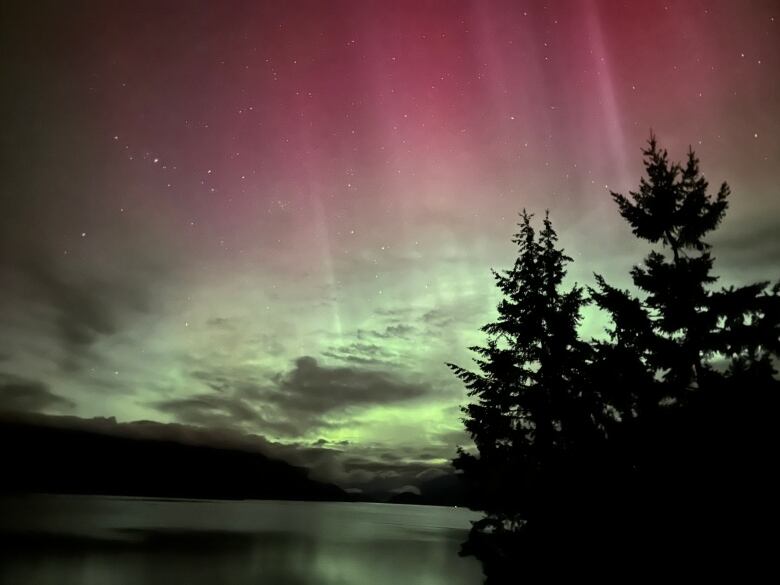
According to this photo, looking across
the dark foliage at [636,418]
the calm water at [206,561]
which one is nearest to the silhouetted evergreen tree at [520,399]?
the dark foliage at [636,418]

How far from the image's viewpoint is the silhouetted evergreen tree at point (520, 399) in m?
16.6

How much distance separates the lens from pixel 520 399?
17.6 m

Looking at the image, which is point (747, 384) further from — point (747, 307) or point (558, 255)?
point (558, 255)

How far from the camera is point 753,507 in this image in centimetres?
954

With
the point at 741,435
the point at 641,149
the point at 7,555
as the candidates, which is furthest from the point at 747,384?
the point at 7,555

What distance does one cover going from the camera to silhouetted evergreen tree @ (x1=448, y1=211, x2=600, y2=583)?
16.6m

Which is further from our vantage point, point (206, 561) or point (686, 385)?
point (206, 561)

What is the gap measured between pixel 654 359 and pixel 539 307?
4.33m

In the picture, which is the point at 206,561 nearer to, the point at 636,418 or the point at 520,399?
the point at 520,399

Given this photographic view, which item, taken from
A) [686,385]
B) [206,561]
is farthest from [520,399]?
[206,561]

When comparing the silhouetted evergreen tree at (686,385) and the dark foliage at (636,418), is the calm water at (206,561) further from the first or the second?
the silhouetted evergreen tree at (686,385)

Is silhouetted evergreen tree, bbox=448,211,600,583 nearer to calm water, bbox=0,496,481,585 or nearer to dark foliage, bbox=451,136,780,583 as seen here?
dark foliage, bbox=451,136,780,583

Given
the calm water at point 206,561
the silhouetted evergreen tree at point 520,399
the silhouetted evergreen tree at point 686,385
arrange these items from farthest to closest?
the calm water at point 206,561 < the silhouetted evergreen tree at point 520,399 < the silhouetted evergreen tree at point 686,385

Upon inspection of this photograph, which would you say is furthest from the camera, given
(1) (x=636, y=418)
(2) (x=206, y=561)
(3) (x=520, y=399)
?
(2) (x=206, y=561)
